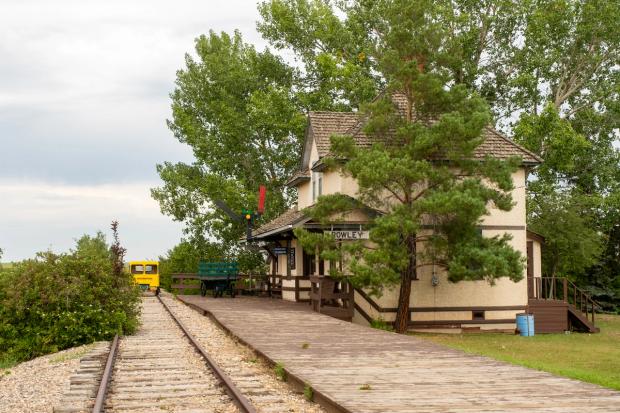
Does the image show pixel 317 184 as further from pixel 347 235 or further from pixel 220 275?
pixel 220 275

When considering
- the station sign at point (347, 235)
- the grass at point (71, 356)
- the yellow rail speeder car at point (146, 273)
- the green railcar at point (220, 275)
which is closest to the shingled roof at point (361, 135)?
the station sign at point (347, 235)

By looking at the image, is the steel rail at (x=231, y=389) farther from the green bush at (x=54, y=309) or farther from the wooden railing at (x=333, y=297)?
the wooden railing at (x=333, y=297)

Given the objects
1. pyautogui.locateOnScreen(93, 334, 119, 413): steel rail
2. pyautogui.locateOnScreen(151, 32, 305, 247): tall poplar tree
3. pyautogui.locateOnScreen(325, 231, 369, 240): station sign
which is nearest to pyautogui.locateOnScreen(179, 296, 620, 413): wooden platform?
pyautogui.locateOnScreen(93, 334, 119, 413): steel rail

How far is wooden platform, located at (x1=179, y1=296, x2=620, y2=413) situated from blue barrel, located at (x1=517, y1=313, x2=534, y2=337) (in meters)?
11.5

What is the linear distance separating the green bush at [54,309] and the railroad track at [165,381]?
183 centimetres

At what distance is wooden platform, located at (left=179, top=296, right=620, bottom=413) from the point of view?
9336 millimetres

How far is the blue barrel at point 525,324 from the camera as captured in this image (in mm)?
27984

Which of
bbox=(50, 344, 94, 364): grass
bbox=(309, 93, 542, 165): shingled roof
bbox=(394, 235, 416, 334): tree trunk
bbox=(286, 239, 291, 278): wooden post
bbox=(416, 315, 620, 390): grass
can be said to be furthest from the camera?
bbox=(286, 239, 291, 278): wooden post

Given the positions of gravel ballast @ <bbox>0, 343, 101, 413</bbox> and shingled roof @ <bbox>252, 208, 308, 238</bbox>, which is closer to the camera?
gravel ballast @ <bbox>0, 343, 101, 413</bbox>

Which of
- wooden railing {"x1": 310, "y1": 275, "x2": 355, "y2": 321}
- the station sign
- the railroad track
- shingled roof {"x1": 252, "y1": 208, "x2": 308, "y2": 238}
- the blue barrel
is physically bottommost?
the blue barrel

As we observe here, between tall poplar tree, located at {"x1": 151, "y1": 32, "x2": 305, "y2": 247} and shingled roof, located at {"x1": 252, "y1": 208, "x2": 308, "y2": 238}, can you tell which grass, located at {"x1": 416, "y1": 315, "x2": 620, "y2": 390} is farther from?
tall poplar tree, located at {"x1": 151, "y1": 32, "x2": 305, "y2": 247}

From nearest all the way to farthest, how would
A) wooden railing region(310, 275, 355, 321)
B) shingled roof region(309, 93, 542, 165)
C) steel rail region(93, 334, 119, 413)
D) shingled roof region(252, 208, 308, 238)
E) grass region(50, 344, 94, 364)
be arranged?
steel rail region(93, 334, 119, 413) → grass region(50, 344, 94, 364) → wooden railing region(310, 275, 355, 321) → shingled roof region(309, 93, 542, 165) → shingled roof region(252, 208, 308, 238)

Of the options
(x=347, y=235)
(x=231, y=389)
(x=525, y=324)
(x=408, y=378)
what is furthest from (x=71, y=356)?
(x=525, y=324)

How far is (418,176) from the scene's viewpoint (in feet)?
77.5
